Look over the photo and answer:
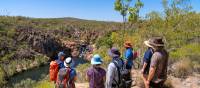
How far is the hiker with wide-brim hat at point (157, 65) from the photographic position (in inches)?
352

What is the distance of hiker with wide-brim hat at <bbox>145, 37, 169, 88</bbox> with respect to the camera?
29.3 feet

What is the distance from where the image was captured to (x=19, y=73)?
8450 centimetres

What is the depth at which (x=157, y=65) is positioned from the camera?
901 centimetres

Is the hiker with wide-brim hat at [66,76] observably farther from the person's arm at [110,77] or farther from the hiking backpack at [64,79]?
the person's arm at [110,77]

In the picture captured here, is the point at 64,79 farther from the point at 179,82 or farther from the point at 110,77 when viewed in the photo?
the point at 179,82

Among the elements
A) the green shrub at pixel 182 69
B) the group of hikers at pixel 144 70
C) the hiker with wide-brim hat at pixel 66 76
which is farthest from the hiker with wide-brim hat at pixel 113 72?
the green shrub at pixel 182 69

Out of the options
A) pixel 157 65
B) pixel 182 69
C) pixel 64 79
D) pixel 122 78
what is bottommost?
pixel 182 69

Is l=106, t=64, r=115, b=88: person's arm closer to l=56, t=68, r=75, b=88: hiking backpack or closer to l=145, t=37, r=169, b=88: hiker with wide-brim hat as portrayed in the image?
l=145, t=37, r=169, b=88: hiker with wide-brim hat

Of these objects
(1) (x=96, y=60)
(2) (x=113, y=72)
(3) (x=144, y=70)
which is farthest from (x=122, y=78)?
(1) (x=96, y=60)

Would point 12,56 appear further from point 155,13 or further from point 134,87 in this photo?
point 134,87

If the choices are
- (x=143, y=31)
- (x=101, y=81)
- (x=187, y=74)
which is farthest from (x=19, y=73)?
(x=101, y=81)

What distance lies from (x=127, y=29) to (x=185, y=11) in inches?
306

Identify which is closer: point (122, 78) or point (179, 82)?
point (122, 78)

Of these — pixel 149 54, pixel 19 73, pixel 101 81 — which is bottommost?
pixel 19 73
